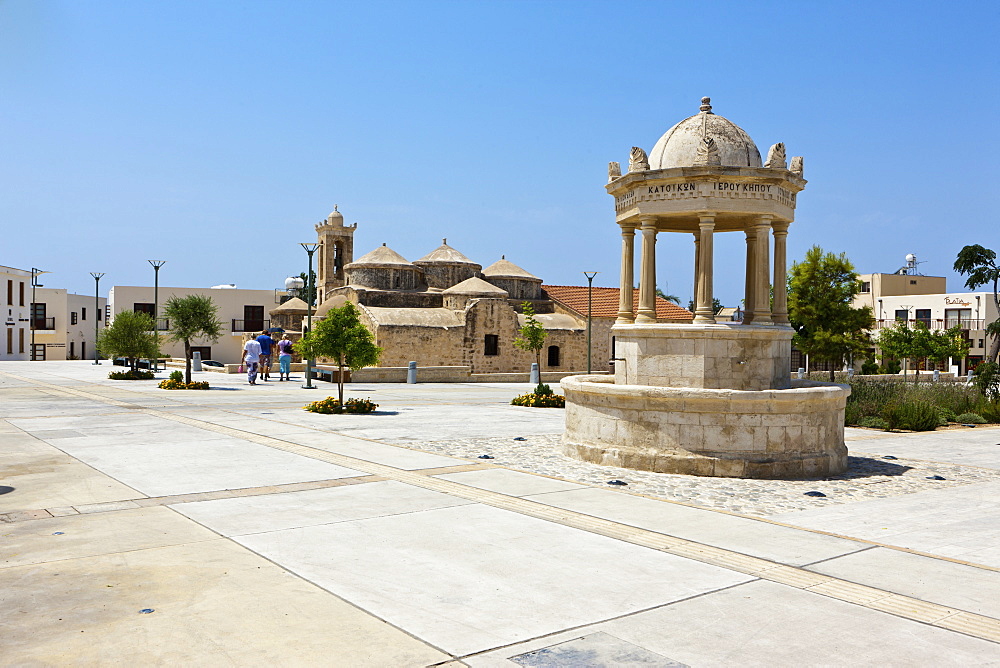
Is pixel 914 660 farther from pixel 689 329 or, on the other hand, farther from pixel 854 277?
pixel 854 277

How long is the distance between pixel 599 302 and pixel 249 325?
3062cm

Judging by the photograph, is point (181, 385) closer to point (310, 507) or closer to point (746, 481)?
point (310, 507)

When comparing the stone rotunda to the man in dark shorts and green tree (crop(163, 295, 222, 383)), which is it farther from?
the man in dark shorts

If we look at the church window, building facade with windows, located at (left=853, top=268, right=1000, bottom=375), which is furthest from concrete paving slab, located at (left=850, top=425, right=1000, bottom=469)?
building facade with windows, located at (left=853, top=268, right=1000, bottom=375)

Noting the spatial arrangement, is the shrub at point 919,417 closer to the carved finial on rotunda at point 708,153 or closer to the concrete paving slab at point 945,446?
the concrete paving slab at point 945,446

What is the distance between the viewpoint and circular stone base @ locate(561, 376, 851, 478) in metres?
10.8

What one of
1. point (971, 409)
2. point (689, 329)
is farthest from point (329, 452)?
point (971, 409)

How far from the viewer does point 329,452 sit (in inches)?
477

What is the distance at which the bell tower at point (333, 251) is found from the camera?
5253 cm

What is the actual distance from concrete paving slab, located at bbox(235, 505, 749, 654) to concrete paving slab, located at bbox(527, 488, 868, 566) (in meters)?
0.75

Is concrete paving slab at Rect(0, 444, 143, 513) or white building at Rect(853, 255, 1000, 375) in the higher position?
white building at Rect(853, 255, 1000, 375)

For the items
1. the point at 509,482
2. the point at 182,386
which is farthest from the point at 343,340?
the point at 509,482

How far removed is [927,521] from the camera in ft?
27.2

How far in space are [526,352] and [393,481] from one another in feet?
113
